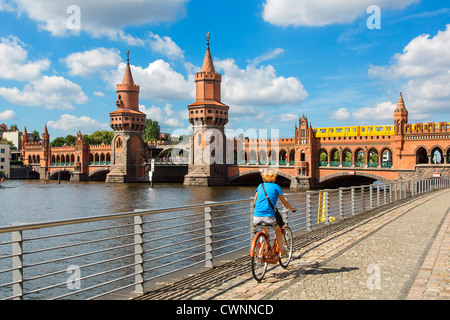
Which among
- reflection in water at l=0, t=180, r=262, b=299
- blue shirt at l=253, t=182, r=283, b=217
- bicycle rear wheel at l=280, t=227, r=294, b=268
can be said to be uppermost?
→ blue shirt at l=253, t=182, r=283, b=217

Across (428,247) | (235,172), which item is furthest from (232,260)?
(235,172)

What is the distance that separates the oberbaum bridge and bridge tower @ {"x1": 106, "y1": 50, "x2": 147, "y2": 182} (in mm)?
183

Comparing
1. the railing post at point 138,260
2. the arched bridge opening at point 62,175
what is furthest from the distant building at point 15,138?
the railing post at point 138,260

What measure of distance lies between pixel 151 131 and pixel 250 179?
61.6 meters

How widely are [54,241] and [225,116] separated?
5243 cm

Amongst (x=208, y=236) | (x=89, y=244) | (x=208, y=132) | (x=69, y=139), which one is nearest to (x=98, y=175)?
(x=208, y=132)

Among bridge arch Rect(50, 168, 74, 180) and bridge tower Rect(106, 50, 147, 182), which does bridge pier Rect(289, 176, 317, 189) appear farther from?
bridge arch Rect(50, 168, 74, 180)

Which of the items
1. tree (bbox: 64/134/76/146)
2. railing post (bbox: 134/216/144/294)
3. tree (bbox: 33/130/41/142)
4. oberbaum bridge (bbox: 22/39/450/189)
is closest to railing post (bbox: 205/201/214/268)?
railing post (bbox: 134/216/144/294)

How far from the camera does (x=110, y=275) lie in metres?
14.3

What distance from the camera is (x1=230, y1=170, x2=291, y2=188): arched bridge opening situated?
67750 millimetres

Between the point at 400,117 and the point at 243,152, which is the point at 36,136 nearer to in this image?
the point at 243,152

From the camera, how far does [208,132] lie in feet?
229
